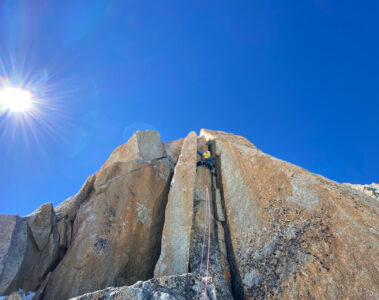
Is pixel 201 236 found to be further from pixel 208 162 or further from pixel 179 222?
pixel 208 162

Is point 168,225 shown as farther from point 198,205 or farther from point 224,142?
point 224,142

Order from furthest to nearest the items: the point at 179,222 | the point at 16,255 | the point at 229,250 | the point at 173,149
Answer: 1. the point at 173,149
2. the point at 179,222
3. the point at 229,250
4. the point at 16,255

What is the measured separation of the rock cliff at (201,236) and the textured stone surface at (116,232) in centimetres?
5

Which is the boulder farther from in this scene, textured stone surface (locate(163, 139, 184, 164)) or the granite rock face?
textured stone surface (locate(163, 139, 184, 164))

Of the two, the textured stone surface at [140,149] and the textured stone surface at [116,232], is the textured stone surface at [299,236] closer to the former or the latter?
the textured stone surface at [116,232]

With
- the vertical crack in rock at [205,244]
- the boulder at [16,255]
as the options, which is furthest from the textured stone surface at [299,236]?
the boulder at [16,255]

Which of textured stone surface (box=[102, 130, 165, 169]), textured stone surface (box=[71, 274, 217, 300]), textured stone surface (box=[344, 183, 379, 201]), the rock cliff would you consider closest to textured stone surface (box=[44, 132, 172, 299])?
the rock cliff

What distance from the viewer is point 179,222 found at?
378 inches

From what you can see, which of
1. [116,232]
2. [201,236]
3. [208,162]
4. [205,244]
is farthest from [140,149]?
[205,244]

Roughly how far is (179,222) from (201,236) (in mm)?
1194

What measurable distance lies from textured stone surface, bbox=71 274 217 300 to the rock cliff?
27 millimetres

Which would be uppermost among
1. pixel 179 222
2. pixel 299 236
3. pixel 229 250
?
pixel 179 222

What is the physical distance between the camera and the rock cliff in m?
5.51

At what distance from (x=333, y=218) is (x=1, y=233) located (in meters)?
12.6
